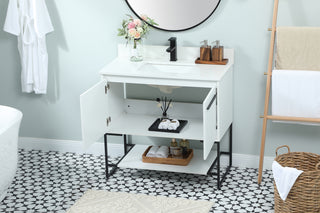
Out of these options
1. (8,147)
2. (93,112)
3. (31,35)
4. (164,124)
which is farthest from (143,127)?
(31,35)

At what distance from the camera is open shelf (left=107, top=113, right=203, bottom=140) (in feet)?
13.5

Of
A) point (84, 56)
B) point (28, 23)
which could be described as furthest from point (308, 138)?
point (28, 23)

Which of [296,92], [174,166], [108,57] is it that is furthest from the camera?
[108,57]

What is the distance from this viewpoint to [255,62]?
4227 millimetres

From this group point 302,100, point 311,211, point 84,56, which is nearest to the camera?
point 311,211

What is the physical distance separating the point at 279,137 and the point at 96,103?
1.41 m

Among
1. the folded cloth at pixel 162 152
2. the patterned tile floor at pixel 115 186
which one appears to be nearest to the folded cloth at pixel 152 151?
the folded cloth at pixel 162 152

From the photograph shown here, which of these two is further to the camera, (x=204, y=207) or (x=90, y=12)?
(x=90, y=12)

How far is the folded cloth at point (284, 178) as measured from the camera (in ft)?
11.5

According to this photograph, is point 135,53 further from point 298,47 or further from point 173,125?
point 298,47

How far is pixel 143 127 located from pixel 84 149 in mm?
587

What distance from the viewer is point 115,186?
13.9 feet

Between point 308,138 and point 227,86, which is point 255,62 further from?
point 308,138

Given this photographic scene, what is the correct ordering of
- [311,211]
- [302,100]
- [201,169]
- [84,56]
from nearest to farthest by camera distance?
[311,211]
[302,100]
[201,169]
[84,56]
